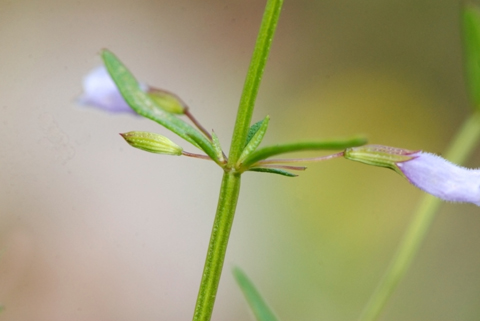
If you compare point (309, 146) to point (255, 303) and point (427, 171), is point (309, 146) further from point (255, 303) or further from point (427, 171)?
point (255, 303)

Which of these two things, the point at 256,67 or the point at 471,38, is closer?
the point at 256,67

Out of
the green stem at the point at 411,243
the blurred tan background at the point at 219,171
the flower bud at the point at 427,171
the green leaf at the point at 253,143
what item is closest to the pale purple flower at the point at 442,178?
the flower bud at the point at 427,171

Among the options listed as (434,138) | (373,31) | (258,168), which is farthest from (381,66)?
(258,168)

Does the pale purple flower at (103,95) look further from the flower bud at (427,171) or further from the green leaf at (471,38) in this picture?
the green leaf at (471,38)

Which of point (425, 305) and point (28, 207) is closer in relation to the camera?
point (28, 207)

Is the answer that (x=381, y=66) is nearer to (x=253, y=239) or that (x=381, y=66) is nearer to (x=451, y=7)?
(x=451, y=7)

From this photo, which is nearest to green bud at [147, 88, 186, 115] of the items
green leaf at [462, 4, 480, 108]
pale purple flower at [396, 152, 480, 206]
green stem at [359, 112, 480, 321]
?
pale purple flower at [396, 152, 480, 206]

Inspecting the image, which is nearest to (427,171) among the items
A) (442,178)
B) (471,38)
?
(442,178)
